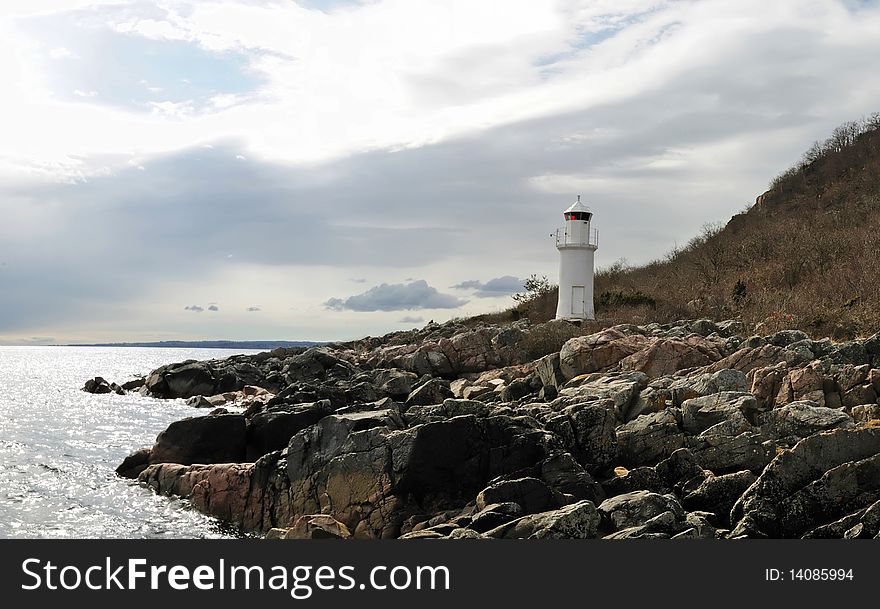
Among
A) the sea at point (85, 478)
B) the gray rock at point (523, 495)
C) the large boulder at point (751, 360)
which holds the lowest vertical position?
Answer: the sea at point (85, 478)

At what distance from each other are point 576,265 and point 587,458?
30.0 meters

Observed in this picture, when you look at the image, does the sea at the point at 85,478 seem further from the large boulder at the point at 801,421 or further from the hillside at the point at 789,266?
the hillside at the point at 789,266

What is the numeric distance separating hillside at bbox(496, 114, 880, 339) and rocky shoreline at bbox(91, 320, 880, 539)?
998cm

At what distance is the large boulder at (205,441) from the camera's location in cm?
2025

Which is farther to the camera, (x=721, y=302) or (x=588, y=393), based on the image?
(x=721, y=302)

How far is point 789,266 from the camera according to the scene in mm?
41719

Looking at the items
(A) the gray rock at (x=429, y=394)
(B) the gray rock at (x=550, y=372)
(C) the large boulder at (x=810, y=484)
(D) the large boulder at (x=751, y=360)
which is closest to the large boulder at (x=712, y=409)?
(C) the large boulder at (x=810, y=484)

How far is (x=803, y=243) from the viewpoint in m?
44.4

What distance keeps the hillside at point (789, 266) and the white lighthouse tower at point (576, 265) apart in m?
1.81

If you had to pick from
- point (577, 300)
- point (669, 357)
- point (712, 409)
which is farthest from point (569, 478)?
point (577, 300)

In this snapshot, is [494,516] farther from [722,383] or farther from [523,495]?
[722,383]

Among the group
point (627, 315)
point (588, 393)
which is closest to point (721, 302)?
point (627, 315)

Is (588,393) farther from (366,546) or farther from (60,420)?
(60,420)

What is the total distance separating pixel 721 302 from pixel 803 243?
9.26m
